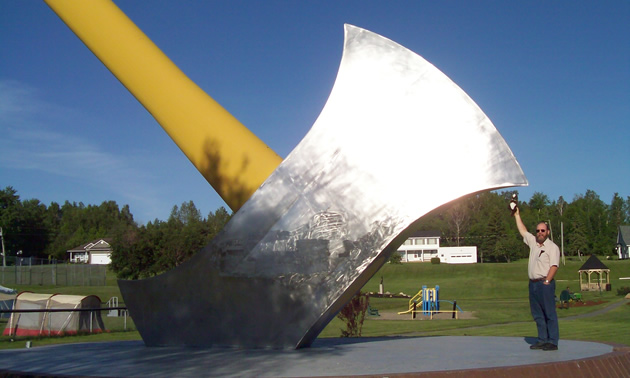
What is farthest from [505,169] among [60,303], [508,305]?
[508,305]

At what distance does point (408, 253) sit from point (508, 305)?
225 feet

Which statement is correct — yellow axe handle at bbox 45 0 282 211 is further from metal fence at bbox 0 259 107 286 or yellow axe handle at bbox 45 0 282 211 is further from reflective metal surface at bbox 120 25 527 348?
metal fence at bbox 0 259 107 286

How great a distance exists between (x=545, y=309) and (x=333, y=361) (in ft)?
9.37

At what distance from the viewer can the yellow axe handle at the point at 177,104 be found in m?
8.41

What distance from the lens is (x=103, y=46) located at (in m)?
8.89

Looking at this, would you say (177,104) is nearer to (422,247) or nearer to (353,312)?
(353,312)

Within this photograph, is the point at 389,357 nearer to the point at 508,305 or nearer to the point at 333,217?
the point at 333,217

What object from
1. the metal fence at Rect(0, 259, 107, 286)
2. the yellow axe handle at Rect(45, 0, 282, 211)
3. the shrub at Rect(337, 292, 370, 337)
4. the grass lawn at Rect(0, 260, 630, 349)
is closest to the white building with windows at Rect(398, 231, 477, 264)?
the grass lawn at Rect(0, 260, 630, 349)

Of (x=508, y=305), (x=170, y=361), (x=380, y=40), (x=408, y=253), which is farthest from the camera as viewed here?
(x=408, y=253)

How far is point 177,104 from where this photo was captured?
8.66 m

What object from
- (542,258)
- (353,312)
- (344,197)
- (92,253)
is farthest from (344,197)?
(92,253)

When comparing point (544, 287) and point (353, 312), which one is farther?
point (353, 312)

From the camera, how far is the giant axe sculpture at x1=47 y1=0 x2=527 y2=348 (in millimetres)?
7512

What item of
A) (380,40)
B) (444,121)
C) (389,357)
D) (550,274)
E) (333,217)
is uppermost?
(380,40)
